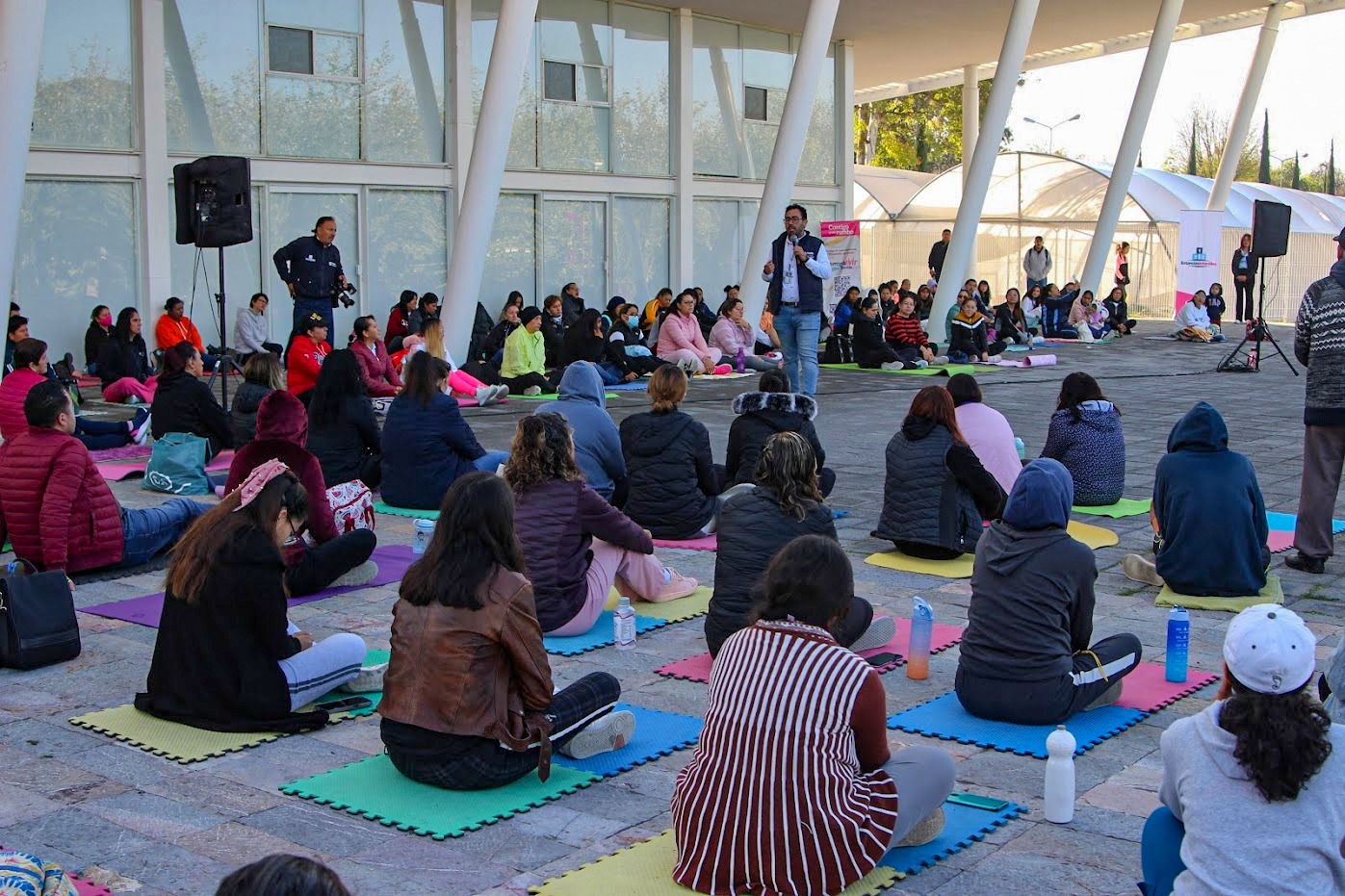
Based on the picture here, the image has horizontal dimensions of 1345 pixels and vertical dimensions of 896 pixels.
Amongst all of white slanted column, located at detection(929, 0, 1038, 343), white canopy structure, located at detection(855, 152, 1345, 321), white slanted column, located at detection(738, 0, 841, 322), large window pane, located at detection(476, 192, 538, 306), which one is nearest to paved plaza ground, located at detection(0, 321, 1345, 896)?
white slanted column, located at detection(738, 0, 841, 322)

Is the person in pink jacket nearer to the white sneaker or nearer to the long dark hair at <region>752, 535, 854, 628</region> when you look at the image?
the white sneaker

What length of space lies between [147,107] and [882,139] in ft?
146

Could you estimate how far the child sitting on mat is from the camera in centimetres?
700

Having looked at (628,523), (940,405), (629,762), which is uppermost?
(940,405)

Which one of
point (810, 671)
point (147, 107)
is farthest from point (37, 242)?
point (810, 671)

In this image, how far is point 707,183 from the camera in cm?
2528

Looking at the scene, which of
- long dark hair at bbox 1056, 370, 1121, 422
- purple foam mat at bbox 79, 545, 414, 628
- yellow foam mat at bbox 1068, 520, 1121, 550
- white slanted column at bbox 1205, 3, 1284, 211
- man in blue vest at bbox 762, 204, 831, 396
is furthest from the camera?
white slanted column at bbox 1205, 3, 1284, 211

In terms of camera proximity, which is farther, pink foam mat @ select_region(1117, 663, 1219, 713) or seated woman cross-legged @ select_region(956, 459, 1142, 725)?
pink foam mat @ select_region(1117, 663, 1219, 713)

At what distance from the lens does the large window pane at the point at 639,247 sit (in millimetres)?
23875

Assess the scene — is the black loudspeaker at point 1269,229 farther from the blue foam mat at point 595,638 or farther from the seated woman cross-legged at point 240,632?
the seated woman cross-legged at point 240,632

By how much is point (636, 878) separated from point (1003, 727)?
1898 millimetres

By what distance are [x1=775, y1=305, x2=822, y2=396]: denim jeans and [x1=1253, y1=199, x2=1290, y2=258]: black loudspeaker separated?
8.13 m

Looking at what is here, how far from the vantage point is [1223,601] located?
7.15m

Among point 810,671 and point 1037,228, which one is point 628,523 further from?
point 1037,228
